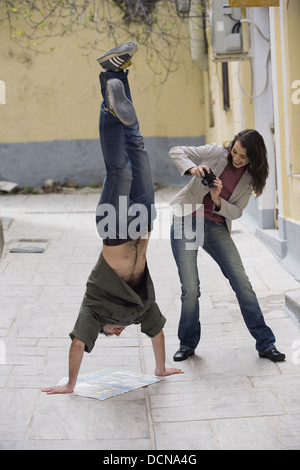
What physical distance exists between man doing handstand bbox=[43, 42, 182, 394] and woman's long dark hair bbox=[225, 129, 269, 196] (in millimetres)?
723

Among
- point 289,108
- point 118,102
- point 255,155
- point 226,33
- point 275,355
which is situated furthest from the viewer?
point 226,33

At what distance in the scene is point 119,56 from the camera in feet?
11.3

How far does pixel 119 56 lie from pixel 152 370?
1.98 meters

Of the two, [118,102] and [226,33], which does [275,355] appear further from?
[226,33]

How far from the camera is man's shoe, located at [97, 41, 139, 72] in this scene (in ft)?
11.2

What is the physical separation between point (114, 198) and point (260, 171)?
1.04 m

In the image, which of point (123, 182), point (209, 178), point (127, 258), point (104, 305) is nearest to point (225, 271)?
point (209, 178)

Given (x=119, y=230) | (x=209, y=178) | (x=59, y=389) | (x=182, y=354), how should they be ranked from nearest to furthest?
(x=119, y=230) → (x=59, y=389) → (x=209, y=178) → (x=182, y=354)

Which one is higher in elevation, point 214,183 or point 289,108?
point 289,108

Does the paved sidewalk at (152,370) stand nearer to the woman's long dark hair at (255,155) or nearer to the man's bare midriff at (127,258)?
the man's bare midriff at (127,258)

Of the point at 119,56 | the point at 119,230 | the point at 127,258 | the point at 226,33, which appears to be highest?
the point at 226,33

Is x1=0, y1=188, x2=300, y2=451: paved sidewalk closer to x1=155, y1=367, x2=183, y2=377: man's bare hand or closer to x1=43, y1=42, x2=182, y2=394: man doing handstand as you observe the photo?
x1=155, y1=367, x2=183, y2=377: man's bare hand
